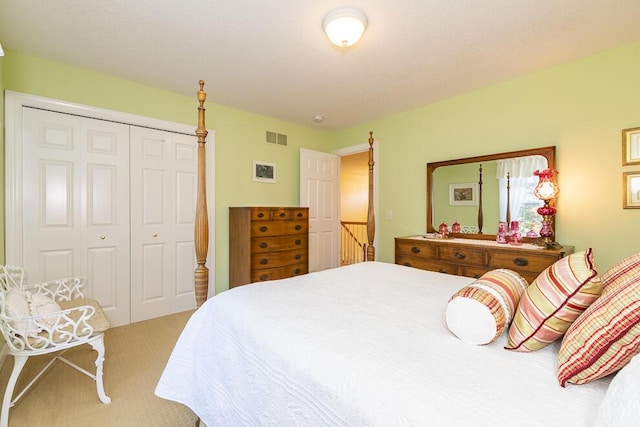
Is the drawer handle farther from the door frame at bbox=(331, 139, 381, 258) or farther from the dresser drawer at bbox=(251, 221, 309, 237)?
the dresser drawer at bbox=(251, 221, 309, 237)

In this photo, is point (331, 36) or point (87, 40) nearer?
point (331, 36)

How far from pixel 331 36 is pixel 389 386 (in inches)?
81.8

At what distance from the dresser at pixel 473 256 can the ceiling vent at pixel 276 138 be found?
2128 millimetres

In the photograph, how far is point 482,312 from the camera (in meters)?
0.97

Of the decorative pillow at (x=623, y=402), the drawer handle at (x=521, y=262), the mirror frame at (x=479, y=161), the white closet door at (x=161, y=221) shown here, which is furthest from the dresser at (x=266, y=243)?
the decorative pillow at (x=623, y=402)

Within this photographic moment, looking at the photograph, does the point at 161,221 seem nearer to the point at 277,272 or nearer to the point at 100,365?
the point at 277,272

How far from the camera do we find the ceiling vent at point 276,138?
13.3ft

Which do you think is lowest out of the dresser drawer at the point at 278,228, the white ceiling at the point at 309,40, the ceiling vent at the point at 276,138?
the dresser drawer at the point at 278,228

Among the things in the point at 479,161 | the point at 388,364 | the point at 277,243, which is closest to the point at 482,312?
the point at 388,364

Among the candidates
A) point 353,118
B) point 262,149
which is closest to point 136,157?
point 262,149

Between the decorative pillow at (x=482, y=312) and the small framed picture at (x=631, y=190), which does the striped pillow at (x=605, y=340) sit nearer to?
the decorative pillow at (x=482, y=312)

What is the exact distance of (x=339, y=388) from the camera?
0.82 metres

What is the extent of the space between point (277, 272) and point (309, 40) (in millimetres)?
2422

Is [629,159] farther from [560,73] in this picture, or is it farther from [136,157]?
[136,157]
